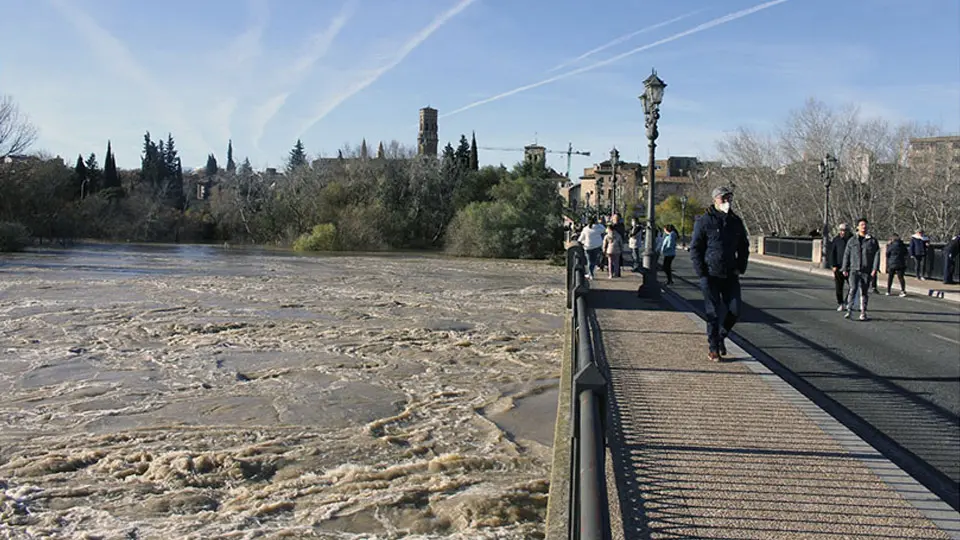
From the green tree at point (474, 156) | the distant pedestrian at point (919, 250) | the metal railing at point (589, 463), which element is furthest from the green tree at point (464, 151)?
the metal railing at point (589, 463)

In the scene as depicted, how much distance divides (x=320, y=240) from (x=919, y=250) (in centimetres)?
4699

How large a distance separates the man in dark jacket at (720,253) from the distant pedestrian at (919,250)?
21243mm

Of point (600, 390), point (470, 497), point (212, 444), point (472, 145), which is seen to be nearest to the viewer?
point (600, 390)

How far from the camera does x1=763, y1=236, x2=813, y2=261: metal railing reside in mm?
42156

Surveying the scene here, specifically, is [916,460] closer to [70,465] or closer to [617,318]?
[617,318]

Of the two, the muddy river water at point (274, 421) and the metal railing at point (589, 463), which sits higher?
the metal railing at point (589, 463)

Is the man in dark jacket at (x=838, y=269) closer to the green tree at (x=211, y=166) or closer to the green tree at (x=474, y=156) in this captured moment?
the green tree at (x=474, y=156)

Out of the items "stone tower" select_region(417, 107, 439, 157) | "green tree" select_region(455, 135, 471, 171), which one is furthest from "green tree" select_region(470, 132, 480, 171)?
"stone tower" select_region(417, 107, 439, 157)

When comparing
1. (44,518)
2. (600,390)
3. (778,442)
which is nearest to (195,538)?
(44,518)

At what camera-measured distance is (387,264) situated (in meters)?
46.2

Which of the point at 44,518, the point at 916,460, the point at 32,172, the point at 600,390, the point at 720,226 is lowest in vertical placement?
the point at 44,518

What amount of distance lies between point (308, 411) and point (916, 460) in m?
7.14

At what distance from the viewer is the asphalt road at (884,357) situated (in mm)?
7621

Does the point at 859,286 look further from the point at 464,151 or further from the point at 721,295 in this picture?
the point at 464,151
